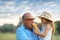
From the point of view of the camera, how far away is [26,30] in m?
2.26

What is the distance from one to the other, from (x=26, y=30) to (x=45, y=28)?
0.75 feet

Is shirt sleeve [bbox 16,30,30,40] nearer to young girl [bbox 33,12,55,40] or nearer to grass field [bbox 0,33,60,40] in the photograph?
young girl [bbox 33,12,55,40]

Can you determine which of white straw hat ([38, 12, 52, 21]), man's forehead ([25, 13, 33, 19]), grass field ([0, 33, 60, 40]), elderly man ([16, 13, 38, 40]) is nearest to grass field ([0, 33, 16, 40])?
grass field ([0, 33, 60, 40])

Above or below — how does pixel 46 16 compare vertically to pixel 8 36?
above

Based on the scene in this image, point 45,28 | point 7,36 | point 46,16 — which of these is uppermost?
point 46,16

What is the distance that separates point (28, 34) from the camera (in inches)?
89.6

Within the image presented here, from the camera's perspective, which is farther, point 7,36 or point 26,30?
point 7,36

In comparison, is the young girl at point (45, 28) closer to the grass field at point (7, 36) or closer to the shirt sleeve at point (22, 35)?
the shirt sleeve at point (22, 35)

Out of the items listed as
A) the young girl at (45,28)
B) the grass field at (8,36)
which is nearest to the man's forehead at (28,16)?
the young girl at (45,28)

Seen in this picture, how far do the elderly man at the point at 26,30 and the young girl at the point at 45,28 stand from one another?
0.21ft

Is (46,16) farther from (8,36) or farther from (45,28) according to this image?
(8,36)

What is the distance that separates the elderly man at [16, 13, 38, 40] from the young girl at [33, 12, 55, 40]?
63mm

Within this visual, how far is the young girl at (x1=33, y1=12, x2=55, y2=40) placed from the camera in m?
2.30

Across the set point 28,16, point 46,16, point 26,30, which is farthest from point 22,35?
point 46,16
